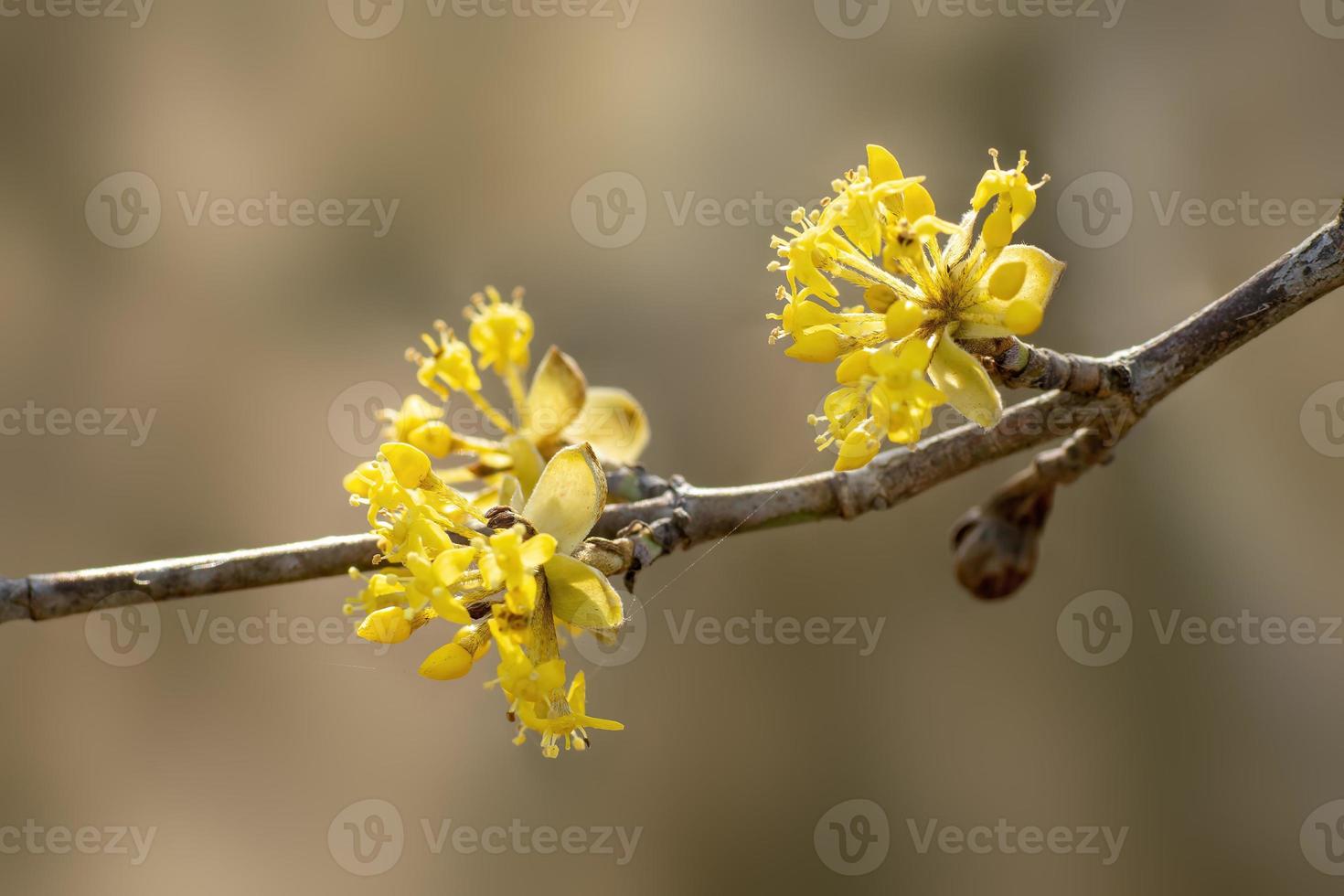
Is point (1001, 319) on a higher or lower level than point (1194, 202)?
lower

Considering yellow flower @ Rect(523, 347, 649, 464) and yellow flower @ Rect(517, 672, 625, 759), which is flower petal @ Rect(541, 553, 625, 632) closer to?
yellow flower @ Rect(517, 672, 625, 759)

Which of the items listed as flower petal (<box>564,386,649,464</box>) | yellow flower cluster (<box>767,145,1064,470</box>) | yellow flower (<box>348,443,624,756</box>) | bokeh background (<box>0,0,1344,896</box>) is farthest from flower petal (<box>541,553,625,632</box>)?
bokeh background (<box>0,0,1344,896</box>)

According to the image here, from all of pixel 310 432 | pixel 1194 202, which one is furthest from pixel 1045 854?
pixel 310 432

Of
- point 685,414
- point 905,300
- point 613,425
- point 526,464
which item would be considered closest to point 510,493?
point 526,464

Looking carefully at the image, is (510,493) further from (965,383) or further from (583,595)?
(965,383)

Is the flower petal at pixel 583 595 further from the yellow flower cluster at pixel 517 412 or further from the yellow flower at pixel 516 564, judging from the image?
the yellow flower cluster at pixel 517 412

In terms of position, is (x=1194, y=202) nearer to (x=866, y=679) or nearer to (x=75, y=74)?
(x=866, y=679)

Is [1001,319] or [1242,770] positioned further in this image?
[1242,770]

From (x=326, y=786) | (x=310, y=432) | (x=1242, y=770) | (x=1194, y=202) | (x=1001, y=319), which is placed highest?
(x=1194, y=202)
